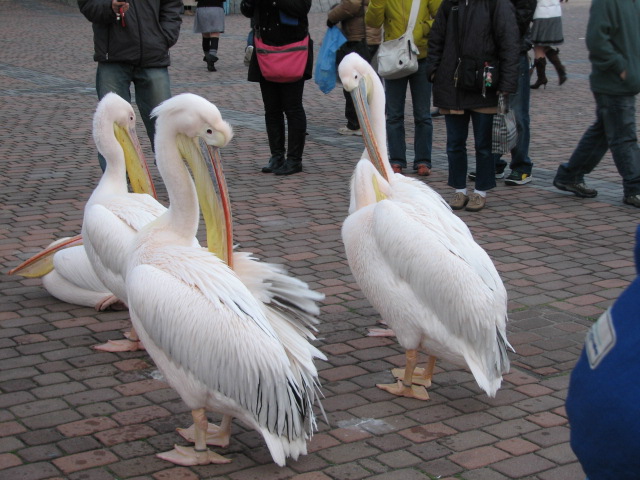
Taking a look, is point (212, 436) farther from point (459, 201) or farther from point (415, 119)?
point (415, 119)

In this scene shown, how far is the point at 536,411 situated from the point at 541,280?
1872 millimetres

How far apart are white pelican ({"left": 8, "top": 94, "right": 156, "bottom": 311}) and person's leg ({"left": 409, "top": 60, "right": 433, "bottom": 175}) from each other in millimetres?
3660

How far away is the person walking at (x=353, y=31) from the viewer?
10.2 metres

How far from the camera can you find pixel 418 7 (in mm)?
8578

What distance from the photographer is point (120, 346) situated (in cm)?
473

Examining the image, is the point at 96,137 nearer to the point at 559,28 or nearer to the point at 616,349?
the point at 616,349

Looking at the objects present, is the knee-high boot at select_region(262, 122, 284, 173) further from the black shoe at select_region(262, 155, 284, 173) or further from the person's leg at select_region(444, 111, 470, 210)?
the person's leg at select_region(444, 111, 470, 210)

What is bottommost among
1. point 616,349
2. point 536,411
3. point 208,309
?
point 536,411

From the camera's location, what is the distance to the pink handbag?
845cm

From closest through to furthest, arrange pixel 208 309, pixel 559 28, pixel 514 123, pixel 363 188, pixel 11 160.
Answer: pixel 208 309
pixel 363 188
pixel 514 123
pixel 11 160
pixel 559 28

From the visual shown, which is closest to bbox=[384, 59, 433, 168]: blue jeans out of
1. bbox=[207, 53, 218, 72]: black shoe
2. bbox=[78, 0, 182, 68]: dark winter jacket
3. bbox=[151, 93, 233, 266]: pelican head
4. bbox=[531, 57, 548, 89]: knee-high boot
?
bbox=[78, 0, 182, 68]: dark winter jacket

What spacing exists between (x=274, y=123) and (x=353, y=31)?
7.20 ft

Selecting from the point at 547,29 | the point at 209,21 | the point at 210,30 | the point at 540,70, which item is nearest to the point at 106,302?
the point at 547,29

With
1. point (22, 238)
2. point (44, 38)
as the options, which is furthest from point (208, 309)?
point (44, 38)
